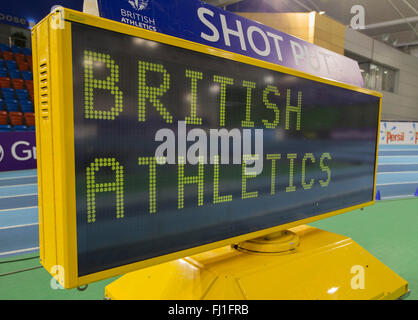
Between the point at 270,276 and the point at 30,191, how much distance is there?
19.1 ft

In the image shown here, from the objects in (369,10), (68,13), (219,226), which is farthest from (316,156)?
(369,10)

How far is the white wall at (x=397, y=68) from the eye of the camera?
14.2 meters

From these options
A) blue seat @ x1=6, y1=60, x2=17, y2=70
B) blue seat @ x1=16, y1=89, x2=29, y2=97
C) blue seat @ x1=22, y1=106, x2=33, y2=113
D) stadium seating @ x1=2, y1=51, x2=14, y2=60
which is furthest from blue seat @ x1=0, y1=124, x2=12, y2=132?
stadium seating @ x1=2, y1=51, x2=14, y2=60

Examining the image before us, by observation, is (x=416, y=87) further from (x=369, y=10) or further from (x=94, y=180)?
(x=94, y=180)

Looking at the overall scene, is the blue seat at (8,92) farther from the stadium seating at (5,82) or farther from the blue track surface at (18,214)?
the blue track surface at (18,214)

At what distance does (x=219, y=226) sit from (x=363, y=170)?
165 centimetres

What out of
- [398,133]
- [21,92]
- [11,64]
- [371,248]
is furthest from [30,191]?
[398,133]

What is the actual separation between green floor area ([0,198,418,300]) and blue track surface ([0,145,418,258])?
1.79 ft

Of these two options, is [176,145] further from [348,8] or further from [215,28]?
[348,8]

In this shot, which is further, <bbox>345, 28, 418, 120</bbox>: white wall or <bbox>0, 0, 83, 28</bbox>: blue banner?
<bbox>345, 28, 418, 120</bbox>: white wall

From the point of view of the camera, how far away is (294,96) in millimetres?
1915

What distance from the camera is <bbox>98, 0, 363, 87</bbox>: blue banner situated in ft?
6.28

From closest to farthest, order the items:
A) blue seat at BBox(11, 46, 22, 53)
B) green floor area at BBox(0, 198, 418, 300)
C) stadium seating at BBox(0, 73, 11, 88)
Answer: green floor area at BBox(0, 198, 418, 300) < stadium seating at BBox(0, 73, 11, 88) < blue seat at BBox(11, 46, 22, 53)

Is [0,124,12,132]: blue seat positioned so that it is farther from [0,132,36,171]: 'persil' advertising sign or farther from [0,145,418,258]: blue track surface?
[0,145,418,258]: blue track surface
